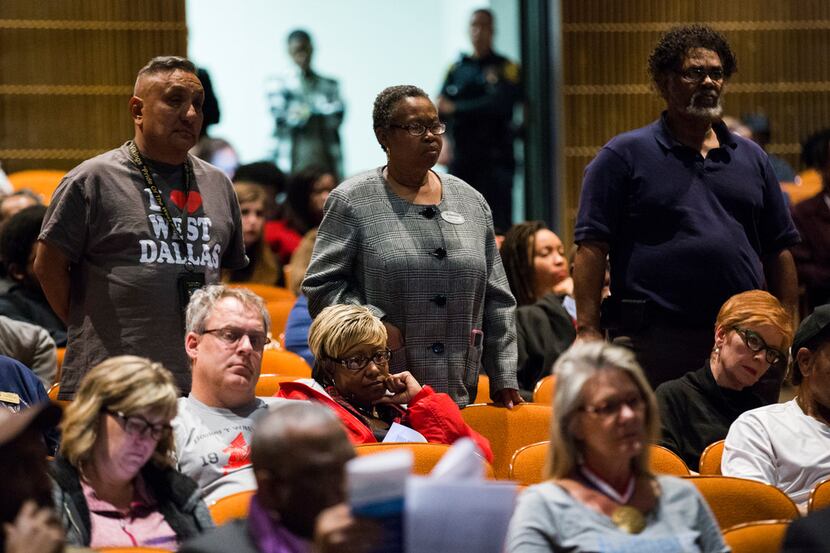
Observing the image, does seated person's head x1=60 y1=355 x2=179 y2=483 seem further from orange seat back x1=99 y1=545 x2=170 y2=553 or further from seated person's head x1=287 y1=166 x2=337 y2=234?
seated person's head x1=287 y1=166 x2=337 y2=234

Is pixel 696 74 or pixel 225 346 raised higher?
pixel 696 74

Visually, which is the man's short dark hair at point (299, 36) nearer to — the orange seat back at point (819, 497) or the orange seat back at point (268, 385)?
the orange seat back at point (268, 385)

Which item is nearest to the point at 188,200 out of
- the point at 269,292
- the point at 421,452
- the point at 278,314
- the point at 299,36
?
the point at 421,452

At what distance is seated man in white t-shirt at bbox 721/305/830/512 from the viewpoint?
11.3ft

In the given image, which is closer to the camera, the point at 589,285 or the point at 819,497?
the point at 819,497

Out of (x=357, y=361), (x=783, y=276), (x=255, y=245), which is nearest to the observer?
(x=357, y=361)

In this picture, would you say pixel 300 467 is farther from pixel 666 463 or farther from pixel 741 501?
pixel 666 463

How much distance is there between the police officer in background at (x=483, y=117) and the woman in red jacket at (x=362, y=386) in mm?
4427

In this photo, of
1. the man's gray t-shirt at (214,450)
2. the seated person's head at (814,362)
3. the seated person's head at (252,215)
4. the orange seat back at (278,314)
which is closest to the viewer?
the man's gray t-shirt at (214,450)

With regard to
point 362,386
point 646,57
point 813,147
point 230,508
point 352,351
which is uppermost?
point 646,57

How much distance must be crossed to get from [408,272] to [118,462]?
4.40 feet

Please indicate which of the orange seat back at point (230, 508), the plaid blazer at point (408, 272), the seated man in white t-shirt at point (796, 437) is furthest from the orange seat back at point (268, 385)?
the seated man in white t-shirt at point (796, 437)

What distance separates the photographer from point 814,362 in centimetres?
350

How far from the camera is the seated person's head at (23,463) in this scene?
2.22 metres
